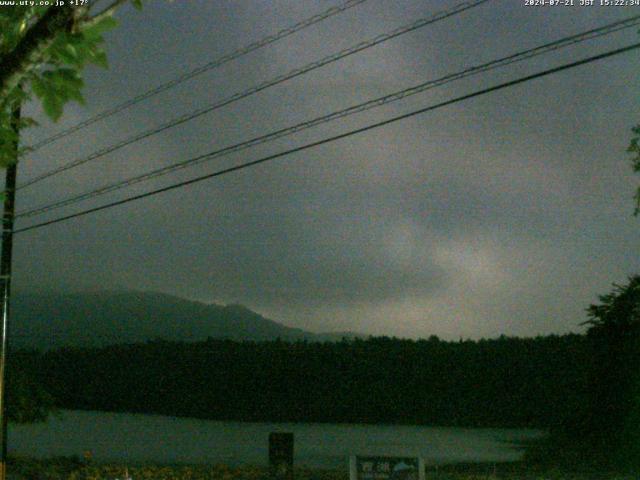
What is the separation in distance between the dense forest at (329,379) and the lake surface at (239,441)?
1.26 metres

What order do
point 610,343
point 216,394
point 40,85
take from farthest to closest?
1. point 216,394
2. point 610,343
3. point 40,85

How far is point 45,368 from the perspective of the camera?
37.5 m

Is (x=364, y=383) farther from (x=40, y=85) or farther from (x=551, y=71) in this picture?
(x=40, y=85)

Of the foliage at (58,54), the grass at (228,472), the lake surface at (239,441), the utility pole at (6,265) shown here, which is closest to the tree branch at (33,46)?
the foliage at (58,54)

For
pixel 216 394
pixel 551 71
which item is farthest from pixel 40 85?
pixel 216 394

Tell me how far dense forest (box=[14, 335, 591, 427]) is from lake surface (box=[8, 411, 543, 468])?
4.12 ft

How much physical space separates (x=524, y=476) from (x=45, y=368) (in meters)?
27.0

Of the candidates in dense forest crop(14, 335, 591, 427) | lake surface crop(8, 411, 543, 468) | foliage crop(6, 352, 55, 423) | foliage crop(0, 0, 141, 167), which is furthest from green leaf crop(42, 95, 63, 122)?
dense forest crop(14, 335, 591, 427)

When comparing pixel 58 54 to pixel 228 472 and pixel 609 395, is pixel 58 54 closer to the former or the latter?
pixel 228 472

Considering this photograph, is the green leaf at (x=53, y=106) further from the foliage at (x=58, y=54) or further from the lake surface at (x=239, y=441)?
the lake surface at (x=239, y=441)

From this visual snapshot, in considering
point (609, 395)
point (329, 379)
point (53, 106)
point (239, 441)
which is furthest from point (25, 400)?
point (329, 379)

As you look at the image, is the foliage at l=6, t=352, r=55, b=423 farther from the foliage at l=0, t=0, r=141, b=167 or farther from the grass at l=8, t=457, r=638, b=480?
the foliage at l=0, t=0, r=141, b=167

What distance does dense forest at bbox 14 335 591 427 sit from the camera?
1148 inches

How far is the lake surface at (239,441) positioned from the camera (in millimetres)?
19859
